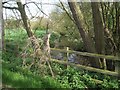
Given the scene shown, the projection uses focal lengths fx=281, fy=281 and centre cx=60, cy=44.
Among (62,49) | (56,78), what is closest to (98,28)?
(62,49)

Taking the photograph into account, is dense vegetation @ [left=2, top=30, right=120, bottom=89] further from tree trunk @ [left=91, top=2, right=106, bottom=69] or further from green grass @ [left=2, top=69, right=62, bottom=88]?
tree trunk @ [left=91, top=2, right=106, bottom=69]

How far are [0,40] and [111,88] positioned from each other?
680 centimetres

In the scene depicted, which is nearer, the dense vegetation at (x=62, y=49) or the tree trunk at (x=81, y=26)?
the dense vegetation at (x=62, y=49)

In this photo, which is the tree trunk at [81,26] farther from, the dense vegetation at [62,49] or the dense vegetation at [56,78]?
the dense vegetation at [56,78]

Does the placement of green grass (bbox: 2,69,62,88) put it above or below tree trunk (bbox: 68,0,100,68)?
below

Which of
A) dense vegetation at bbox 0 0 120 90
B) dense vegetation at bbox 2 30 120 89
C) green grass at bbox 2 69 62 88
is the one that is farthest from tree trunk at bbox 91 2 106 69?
green grass at bbox 2 69 62 88

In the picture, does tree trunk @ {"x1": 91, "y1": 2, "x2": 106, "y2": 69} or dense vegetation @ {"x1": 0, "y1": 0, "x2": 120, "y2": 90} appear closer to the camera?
dense vegetation @ {"x1": 0, "y1": 0, "x2": 120, "y2": 90}

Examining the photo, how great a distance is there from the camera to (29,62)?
8.13 metres

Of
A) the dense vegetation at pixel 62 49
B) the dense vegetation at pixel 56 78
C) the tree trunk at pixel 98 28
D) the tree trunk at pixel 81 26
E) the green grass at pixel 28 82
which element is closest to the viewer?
the green grass at pixel 28 82

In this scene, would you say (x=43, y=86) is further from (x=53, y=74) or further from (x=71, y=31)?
(x=71, y=31)

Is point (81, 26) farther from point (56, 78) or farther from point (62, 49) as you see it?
point (56, 78)

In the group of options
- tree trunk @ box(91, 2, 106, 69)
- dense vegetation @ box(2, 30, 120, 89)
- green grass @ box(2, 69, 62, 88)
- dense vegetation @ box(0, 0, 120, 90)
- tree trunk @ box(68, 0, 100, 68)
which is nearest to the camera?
green grass @ box(2, 69, 62, 88)

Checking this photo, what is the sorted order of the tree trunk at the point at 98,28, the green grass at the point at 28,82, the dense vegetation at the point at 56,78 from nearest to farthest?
the green grass at the point at 28,82 < the dense vegetation at the point at 56,78 < the tree trunk at the point at 98,28

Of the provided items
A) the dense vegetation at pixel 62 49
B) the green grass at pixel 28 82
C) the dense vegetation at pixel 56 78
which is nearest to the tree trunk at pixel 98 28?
the dense vegetation at pixel 62 49
